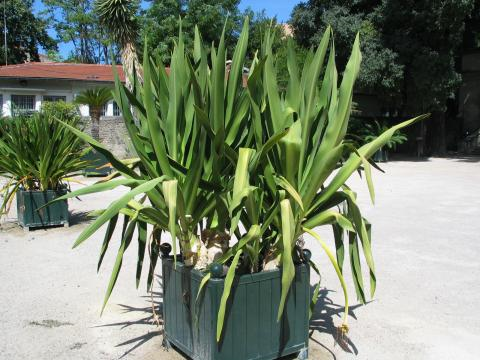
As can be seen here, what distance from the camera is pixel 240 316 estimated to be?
10.4 ft

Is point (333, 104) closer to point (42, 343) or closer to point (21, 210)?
point (42, 343)

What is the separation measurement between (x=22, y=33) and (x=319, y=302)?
4434 centimetres

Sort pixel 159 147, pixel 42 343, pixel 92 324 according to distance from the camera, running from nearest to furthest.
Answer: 1. pixel 159 147
2. pixel 42 343
3. pixel 92 324

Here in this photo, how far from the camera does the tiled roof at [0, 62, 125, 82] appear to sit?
24750 millimetres

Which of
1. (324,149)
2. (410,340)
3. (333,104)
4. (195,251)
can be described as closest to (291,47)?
(333,104)

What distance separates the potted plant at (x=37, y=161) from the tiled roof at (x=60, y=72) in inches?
723

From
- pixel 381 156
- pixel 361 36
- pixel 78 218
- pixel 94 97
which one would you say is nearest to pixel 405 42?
pixel 361 36

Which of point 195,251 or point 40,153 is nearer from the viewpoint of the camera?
point 195,251

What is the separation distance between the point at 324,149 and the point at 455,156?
24561 mm

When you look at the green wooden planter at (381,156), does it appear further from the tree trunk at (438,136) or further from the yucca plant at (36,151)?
the yucca plant at (36,151)

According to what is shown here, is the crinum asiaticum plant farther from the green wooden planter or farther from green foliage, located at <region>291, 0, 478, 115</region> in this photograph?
the green wooden planter

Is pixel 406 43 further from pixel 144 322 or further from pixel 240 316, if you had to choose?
pixel 240 316

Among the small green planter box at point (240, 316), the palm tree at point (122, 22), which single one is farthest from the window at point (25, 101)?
the small green planter box at point (240, 316)

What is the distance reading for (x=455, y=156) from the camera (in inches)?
1001
